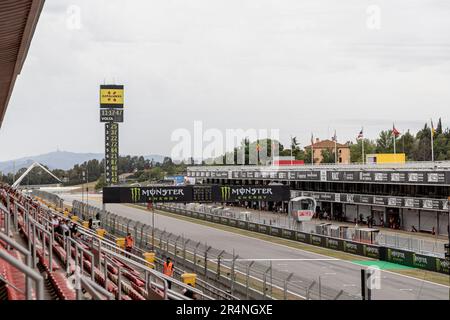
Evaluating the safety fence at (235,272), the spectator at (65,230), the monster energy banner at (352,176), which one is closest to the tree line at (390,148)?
the monster energy banner at (352,176)

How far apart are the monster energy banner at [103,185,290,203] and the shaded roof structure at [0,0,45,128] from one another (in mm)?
27297

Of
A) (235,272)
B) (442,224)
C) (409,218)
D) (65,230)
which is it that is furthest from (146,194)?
(65,230)

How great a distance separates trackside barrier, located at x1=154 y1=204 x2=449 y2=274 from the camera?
20411mm

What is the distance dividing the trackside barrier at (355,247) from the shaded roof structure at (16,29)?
32.1ft

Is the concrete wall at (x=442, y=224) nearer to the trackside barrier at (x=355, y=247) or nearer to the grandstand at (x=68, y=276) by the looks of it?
the trackside barrier at (x=355, y=247)

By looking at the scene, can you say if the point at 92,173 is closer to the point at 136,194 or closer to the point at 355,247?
the point at 136,194

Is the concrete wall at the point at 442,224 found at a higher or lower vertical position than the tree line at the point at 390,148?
lower

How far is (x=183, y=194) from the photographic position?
41938 mm

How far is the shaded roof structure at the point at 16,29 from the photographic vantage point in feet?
28.5

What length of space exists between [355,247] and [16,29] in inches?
885

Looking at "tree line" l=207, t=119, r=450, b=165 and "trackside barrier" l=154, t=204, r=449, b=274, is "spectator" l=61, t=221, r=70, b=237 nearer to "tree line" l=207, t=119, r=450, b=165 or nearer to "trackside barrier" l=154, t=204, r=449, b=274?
"trackside barrier" l=154, t=204, r=449, b=274
